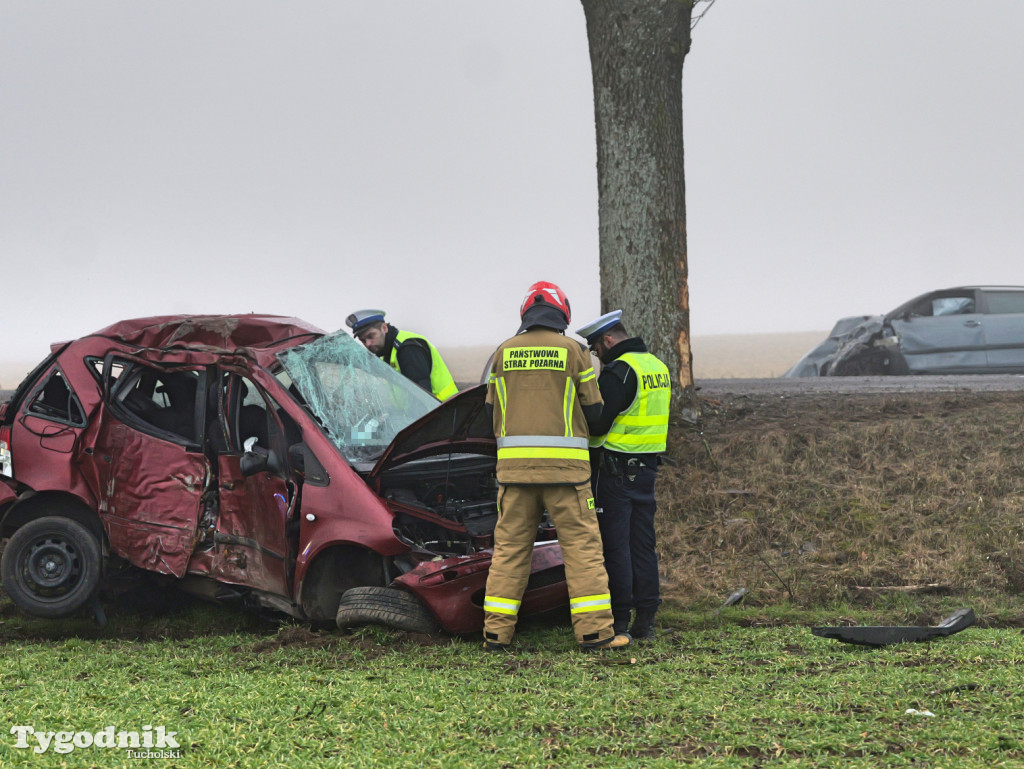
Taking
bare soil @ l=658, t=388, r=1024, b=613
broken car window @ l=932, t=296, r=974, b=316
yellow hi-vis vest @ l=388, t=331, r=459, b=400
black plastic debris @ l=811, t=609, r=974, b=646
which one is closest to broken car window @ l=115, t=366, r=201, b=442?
yellow hi-vis vest @ l=388, t=331, r=459, b=400

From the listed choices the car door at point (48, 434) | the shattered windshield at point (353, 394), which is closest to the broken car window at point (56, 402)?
the car door at point (48, 434)

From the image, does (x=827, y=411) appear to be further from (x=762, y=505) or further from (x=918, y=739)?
(x=918, y=739)

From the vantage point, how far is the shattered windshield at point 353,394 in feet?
20.7

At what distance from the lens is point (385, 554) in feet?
18.3

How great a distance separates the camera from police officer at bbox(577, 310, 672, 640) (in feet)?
18.6

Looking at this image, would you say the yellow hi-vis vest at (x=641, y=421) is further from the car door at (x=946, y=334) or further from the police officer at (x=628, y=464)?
the car door at (x=946, y=334)

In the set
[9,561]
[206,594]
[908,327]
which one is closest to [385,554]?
[206,594]

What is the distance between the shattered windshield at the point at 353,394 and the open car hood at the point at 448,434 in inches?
12.7

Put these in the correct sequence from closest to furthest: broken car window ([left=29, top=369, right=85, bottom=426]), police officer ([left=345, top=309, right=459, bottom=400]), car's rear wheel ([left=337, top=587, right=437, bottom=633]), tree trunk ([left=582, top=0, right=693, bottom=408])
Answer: car's rear wheel ([left=337, top=587, right=437, bottom=633]) → broken car window ([left=29, top=369, right=85, bottom=426]) → police officer ([left=345, top=309, right=459, bottom=400]) → tree trunk ([left=582, top=0, right=693, bottom=408])

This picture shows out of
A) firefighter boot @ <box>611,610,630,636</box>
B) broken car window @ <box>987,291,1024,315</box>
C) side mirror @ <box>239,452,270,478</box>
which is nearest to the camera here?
firefighter boot @ <box>611,610,630,636</box>

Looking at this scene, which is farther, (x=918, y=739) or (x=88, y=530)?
(x=88, y=530)

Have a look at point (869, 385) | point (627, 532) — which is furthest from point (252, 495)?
point (869, 385)

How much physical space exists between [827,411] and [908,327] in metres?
6.51

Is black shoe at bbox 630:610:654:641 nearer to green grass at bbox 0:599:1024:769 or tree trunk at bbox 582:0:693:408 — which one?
green grass at bbox 0:599:1024:769
